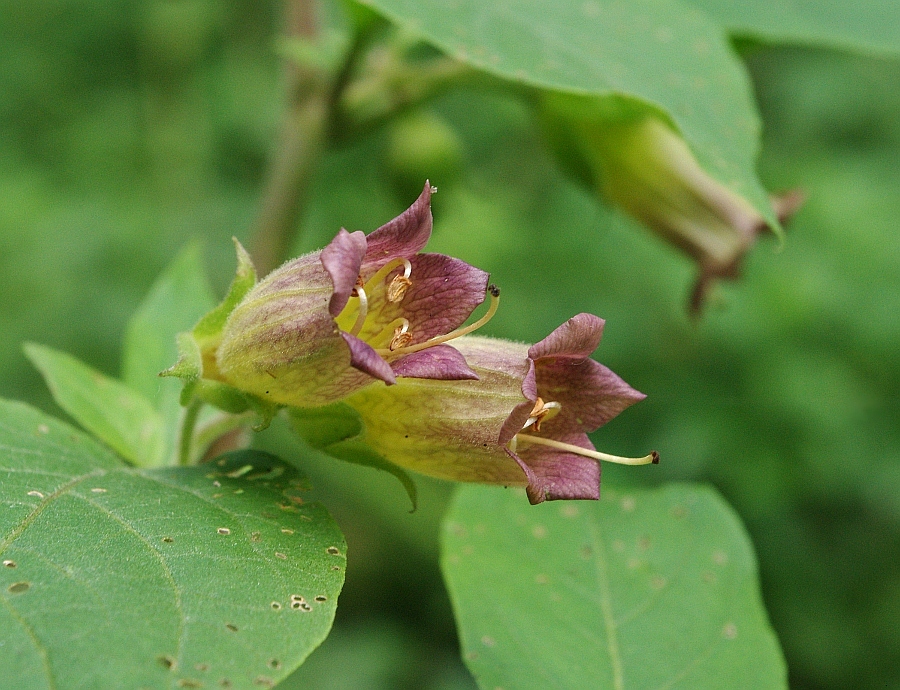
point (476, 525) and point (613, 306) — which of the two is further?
point (613, 306)

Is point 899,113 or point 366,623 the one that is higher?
point 899,113

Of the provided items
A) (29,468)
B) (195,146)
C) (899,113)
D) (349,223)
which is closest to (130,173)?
(195,146)

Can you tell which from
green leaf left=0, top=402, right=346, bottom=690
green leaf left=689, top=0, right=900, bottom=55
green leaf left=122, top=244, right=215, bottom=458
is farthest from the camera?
green leaf left=689, top=0, right=900, bottom=55

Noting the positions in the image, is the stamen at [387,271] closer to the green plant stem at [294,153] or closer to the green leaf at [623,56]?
the green leaf at [623,56]

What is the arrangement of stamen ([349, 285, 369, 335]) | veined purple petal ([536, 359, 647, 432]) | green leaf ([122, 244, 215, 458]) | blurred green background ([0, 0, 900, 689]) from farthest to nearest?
blurred green background ([0, 0, 900, 689]) → green leaf ([122, 244, 215, 458]) → veined purple petal ([536, 359, 647, 432]) → stamen ([349, 285, 369, 335])

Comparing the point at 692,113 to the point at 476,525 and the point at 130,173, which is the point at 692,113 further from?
the point at 130,173

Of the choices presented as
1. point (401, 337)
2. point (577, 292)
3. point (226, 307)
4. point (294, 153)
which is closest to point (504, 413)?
point (401, 337)

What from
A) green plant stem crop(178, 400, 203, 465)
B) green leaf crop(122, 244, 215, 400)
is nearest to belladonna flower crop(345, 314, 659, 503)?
green plant stem crop(178, 400, 203, 465)

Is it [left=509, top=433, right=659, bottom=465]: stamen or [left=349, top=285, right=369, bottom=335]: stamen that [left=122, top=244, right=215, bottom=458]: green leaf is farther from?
[left=509, top=433, right=659, bottom=465]: stamen
